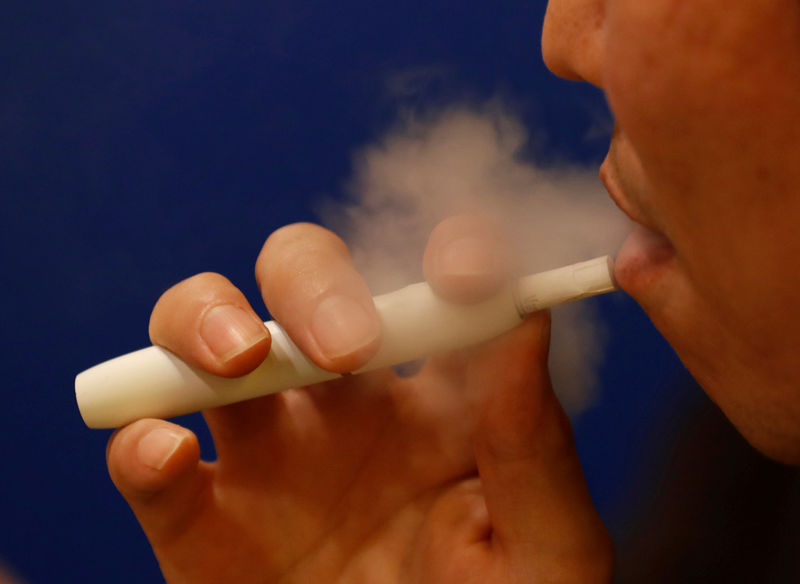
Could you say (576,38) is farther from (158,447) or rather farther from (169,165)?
(169,165)

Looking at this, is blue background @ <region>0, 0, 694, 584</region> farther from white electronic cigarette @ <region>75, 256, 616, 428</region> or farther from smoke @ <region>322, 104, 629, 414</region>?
white electronic cigarette @ <region>75, 256, 616, 428</region>

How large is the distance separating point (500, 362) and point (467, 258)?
0.12m

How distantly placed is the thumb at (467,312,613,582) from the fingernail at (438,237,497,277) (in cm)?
10

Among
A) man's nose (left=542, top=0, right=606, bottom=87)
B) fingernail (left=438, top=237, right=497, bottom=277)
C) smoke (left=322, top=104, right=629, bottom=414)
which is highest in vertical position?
man's nose (left=542, top=0, right=606, bottom=87)

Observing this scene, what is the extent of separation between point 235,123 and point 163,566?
2.21 ft

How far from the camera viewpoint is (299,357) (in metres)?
0.63

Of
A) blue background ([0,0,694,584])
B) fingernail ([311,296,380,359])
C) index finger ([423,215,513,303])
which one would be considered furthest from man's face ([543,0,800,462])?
blue background ([0,0,694,584])

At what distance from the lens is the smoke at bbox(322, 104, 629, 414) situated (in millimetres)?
880

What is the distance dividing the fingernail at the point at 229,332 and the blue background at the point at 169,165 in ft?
1.56

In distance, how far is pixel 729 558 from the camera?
3.16 ft

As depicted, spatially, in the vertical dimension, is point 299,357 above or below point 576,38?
below

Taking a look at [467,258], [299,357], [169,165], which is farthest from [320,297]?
[169,165]

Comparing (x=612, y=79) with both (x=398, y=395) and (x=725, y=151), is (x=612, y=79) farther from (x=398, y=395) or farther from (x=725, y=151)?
(x=398, y=395)

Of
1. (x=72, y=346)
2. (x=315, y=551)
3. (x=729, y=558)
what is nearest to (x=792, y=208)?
(x=315, y=551)
